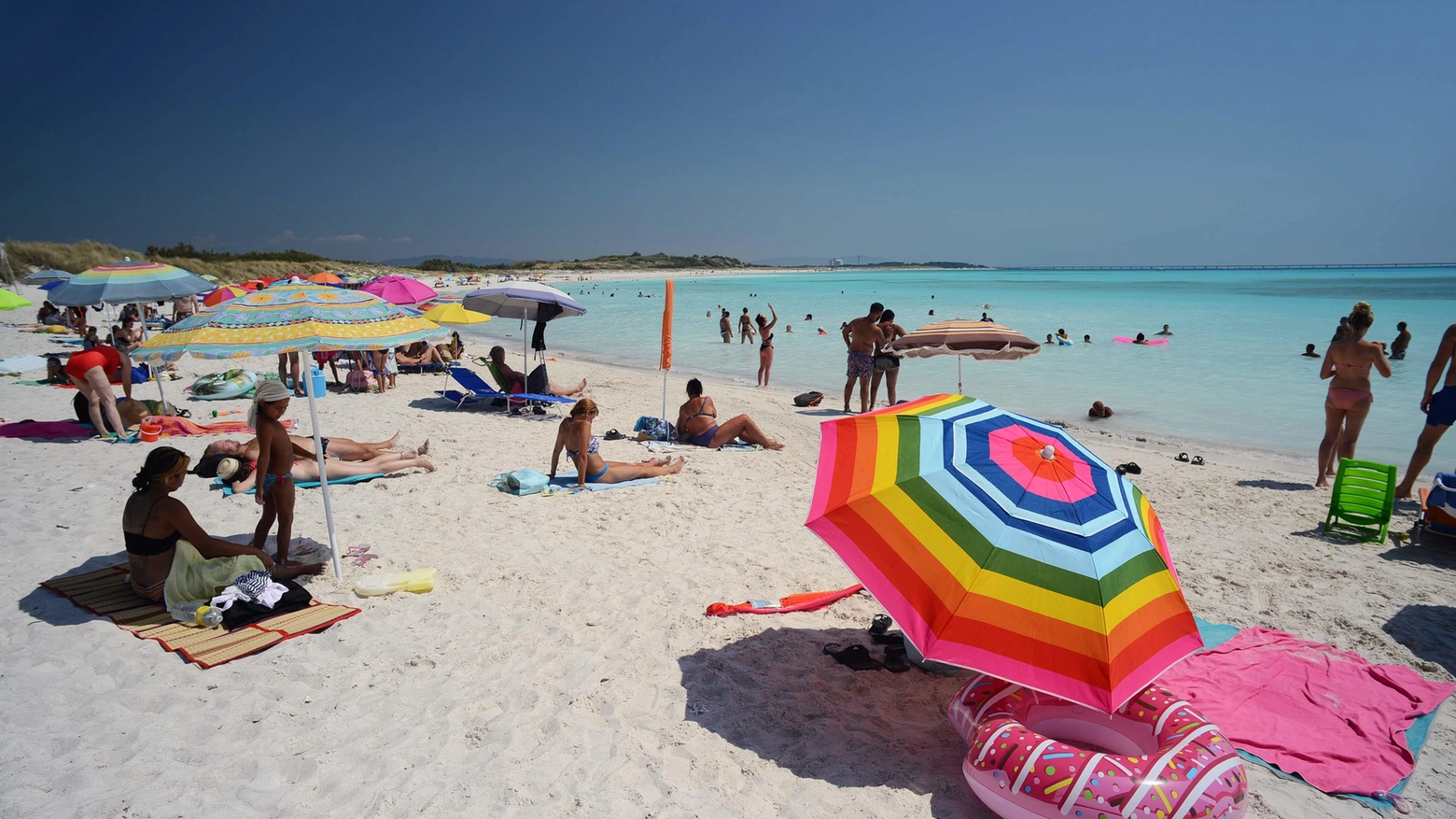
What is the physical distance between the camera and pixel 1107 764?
2340mm

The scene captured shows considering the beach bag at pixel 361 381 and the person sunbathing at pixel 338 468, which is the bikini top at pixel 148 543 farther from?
the beach bag at pixel 361 381

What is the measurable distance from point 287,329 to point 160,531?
1.33 m

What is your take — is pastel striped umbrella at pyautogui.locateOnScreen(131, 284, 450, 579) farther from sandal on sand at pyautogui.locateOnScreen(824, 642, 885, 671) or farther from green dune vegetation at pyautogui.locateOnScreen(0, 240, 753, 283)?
green dune vegetation at pyautogui.locateOnScreen(0, 240, 753, 283)

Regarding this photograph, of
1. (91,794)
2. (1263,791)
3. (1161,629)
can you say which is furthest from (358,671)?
(1263,791)

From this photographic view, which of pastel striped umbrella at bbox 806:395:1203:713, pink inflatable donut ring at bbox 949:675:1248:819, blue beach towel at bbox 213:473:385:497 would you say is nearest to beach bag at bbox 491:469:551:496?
blue beach towel at bbox 213:473:385:497

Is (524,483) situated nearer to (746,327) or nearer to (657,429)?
(657,429)

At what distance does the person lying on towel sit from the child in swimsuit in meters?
1.21

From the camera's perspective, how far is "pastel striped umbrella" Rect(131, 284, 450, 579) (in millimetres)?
3779

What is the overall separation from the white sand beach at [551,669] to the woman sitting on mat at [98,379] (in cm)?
108

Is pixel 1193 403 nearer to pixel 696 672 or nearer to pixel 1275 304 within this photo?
pixel 696 672

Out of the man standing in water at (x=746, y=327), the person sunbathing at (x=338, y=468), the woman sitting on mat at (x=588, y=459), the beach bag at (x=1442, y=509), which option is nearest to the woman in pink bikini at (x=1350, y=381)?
the beach bag at (x=1442, y=509)

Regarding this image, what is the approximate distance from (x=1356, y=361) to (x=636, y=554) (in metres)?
7.15

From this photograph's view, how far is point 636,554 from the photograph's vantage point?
16.1 ft

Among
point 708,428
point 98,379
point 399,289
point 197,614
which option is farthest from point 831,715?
point 399,289
